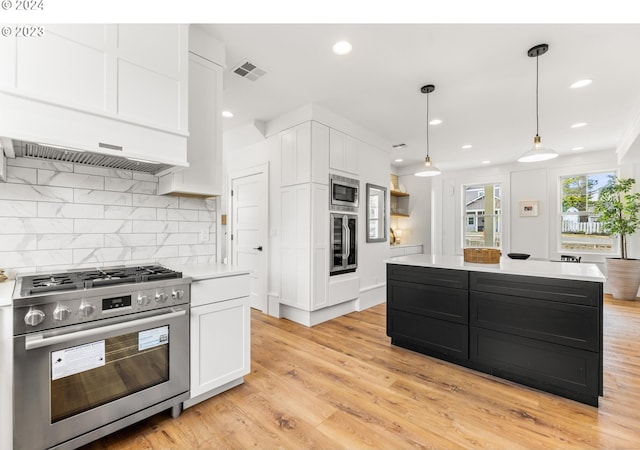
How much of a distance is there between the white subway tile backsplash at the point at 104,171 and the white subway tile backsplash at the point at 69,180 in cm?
3

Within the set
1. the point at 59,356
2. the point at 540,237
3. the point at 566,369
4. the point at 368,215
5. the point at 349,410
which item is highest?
the point at 368,215

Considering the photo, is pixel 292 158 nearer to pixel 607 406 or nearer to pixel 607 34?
pixel 607 34

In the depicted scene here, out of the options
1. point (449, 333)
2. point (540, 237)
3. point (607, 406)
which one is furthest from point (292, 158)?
point (540, 237)

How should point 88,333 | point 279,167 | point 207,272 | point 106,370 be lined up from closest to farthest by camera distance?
point 88,333, point 106,370, point 207,272, point 279,167

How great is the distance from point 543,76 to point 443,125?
146 centimetres

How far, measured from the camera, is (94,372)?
59.0 inches

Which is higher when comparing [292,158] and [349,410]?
[292,158]

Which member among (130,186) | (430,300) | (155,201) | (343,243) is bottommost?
(430,300)

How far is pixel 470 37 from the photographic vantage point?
7.50ft

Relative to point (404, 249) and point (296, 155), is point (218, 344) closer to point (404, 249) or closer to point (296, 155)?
point (296, 155)

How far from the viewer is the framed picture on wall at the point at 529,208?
605 centimetres

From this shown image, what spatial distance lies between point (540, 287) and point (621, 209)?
441cm

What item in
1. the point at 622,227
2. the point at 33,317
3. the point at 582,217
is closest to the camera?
the point at 33,317

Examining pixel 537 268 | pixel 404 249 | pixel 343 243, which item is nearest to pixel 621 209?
pixel 404 249
